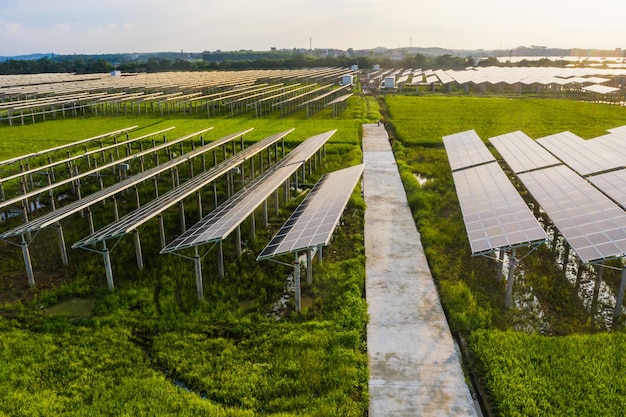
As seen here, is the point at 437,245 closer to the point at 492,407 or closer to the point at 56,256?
the point at 492,407

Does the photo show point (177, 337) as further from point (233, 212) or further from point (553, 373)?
point (553, 373)

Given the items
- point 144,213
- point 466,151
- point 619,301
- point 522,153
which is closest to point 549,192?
point 619,301

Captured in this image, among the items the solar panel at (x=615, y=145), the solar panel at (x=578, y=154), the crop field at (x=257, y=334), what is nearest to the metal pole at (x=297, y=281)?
the crop field at (x=257, y=334)

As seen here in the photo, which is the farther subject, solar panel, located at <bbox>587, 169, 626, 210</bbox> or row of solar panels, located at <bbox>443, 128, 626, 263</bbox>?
solar panel, located at <bbox>587, 169, 626, 210</bbox>

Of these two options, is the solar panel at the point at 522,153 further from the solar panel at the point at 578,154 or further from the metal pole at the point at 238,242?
the metal pole at the point at 238,242

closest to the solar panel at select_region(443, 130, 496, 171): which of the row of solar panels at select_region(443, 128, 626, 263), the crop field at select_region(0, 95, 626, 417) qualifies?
the row of solar panels at select_region(443, 128, 626, 263)

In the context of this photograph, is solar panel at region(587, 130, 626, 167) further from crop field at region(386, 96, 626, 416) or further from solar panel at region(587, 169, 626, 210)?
crop field at region(386, 96, 626, 416)
